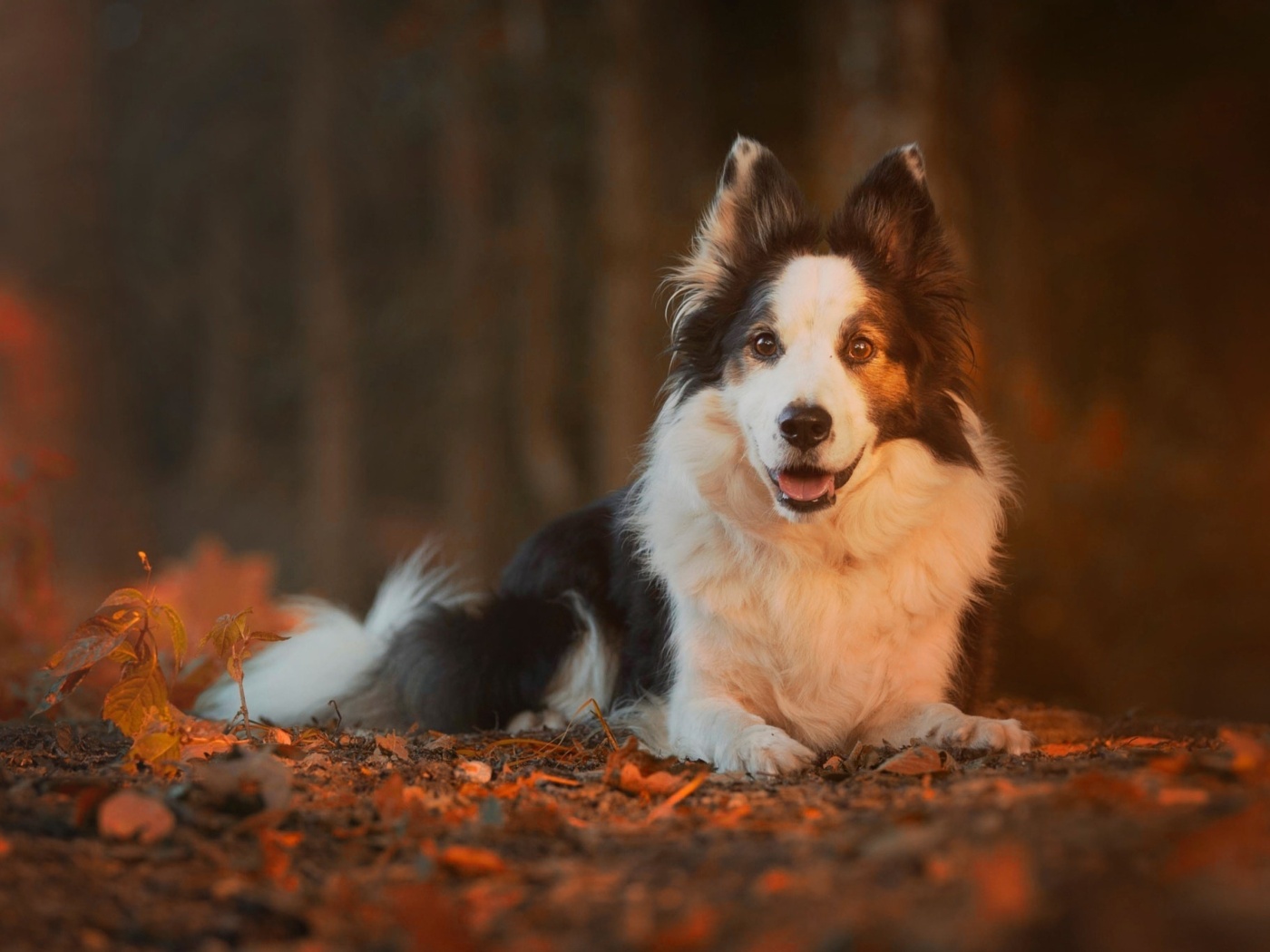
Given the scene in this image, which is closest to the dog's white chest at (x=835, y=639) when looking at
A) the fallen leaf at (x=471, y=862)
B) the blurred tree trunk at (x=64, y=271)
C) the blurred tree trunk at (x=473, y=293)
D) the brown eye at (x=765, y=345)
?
the brown eye at (x=765, y=345)

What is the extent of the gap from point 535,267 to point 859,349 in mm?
9676

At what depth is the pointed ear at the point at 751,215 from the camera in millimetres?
4715

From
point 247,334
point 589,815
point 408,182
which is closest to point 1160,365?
point 589,815

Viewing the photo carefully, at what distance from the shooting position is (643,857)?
245 centimetres

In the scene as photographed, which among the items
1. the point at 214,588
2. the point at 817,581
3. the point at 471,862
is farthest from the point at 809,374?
the point at 214,588

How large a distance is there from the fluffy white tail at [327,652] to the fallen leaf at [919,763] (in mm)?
2575

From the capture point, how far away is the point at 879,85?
7.42m

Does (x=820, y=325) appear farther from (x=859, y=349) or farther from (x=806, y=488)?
(x=806, y=488)

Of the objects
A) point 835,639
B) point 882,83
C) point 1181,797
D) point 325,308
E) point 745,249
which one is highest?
point 882,83

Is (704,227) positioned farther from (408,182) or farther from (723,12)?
(408,182)

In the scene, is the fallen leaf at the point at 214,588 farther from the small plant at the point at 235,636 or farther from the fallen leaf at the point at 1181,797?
the fallen leaf at the point at 1181,797

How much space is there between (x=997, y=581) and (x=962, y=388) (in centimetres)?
76

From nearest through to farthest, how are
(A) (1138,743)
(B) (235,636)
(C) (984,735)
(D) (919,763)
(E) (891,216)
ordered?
(D) (919,763), (B) (235,636), (C) (984,735), (A) (1138,743), (E) (891,216)

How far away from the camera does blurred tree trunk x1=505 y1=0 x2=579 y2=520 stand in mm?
12750
